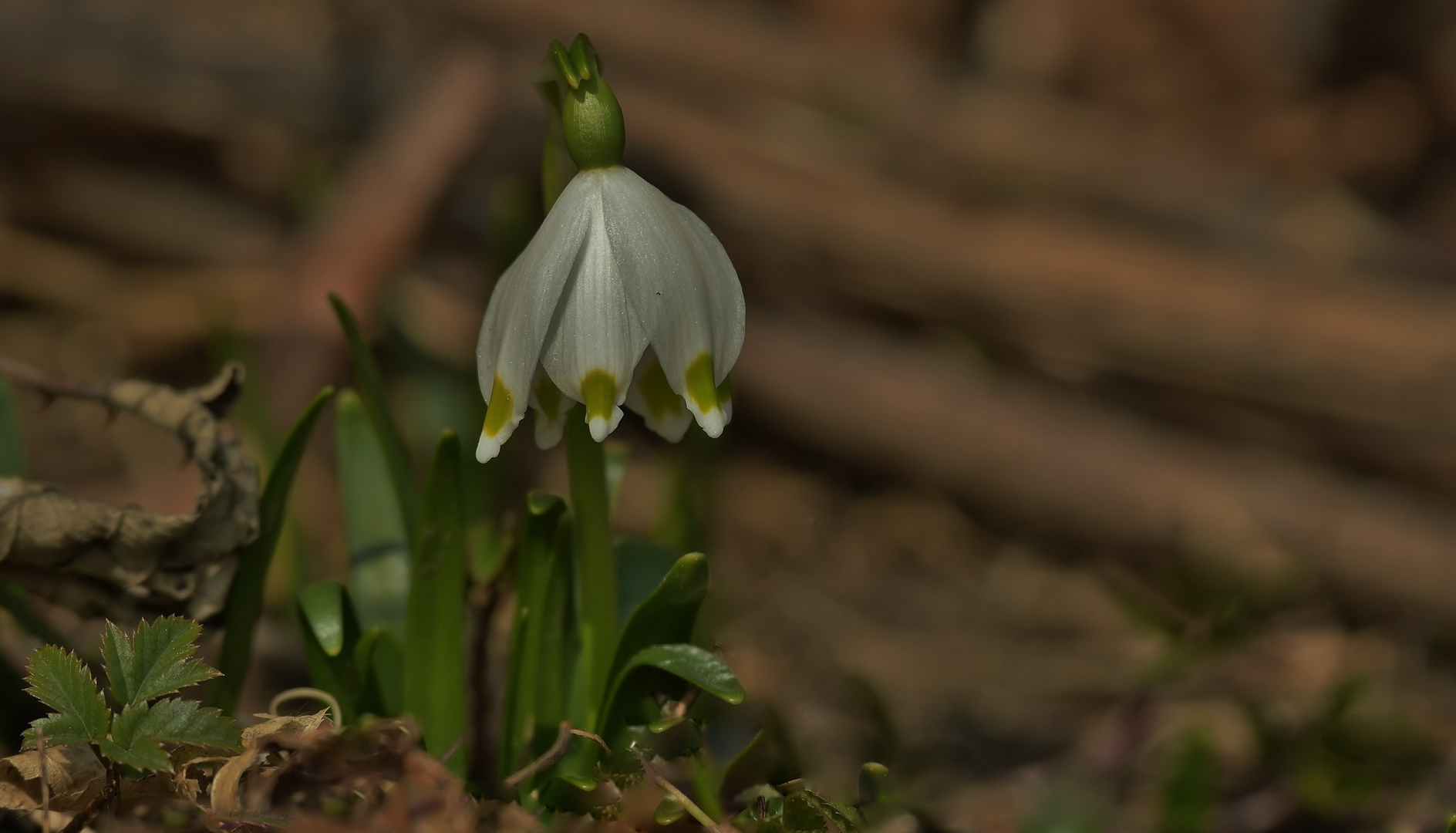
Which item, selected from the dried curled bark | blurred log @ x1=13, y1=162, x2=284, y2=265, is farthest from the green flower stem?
blurred log @ x1=13, y1=162, x2=284, y2=265

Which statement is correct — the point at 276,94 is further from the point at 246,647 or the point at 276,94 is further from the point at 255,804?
the point at 255,804

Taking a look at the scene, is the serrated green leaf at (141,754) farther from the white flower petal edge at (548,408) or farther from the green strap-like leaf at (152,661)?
the white flower petal edge at (548,408)

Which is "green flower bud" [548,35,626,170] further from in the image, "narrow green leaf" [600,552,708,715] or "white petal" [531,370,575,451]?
"narrow green leaf" [600,552,708,715]

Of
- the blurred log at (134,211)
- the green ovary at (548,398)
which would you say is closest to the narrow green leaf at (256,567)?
the green ovary at (548,398)

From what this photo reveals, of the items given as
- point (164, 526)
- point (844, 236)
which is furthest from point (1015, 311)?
point (164, 526)

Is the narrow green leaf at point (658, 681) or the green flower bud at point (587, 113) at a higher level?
the green flower bud at point (587, 113)

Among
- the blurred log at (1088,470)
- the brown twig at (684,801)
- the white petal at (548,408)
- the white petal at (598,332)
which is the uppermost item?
the white petal at (598,332)
